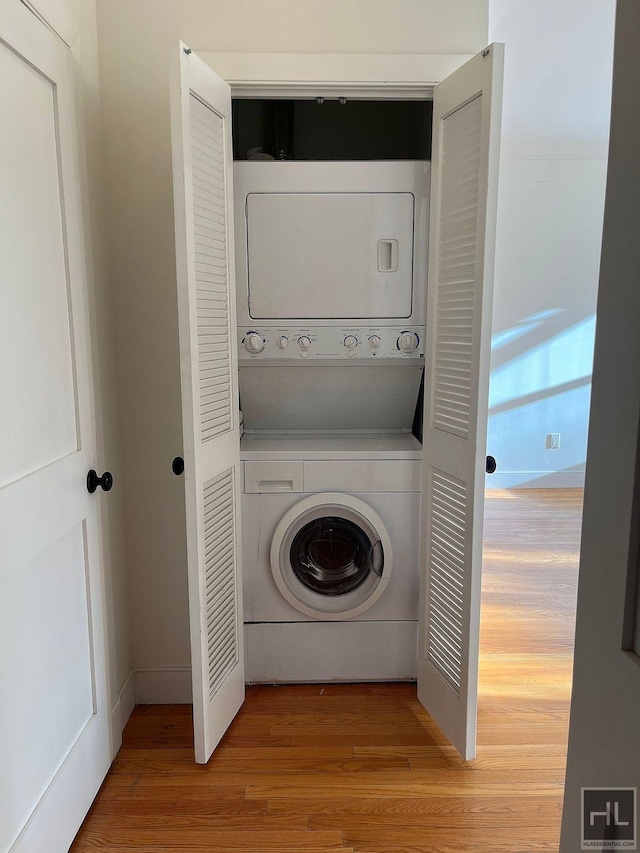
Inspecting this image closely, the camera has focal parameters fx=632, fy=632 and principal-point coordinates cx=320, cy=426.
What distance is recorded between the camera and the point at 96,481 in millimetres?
1779

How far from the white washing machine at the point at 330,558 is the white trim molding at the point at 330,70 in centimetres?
123

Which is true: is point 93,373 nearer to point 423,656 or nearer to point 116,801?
point 116,801

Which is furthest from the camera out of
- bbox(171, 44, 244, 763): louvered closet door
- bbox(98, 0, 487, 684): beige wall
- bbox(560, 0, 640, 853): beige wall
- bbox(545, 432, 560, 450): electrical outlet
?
bbox(545, 432, 560, 450): electrical outlet

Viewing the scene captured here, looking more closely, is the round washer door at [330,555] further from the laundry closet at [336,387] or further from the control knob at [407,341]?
the control knob at [407,341]

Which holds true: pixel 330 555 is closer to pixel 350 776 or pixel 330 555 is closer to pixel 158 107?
pixel 350 776

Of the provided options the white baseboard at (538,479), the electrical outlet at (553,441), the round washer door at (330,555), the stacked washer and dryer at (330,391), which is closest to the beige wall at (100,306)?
the stacked washer and dryer at (330,391)

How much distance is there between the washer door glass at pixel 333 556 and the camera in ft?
7.75

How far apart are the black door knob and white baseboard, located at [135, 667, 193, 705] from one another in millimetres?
913

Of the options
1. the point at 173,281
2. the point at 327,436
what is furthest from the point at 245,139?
the point at 327,436

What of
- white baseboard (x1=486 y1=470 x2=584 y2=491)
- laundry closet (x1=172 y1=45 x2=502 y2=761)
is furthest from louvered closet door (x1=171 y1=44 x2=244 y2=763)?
white baseboard (x1=486 y1=470 x2=584 y2=491)

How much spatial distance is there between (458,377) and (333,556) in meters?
0.89

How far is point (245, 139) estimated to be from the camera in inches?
103

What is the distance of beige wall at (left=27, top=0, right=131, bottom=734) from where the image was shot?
5.94ft

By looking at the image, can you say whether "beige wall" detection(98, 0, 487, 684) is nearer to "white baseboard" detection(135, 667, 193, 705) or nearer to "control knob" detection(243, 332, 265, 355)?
"control knob" detection(243, 332, 265, 355)
